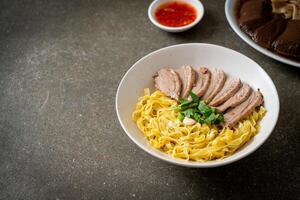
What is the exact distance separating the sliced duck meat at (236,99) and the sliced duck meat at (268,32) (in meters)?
0.34

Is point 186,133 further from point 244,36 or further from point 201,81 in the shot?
point 244,36

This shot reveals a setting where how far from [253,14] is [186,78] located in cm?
60

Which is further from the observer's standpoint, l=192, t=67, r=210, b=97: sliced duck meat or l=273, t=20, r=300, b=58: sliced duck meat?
l=273, t=20, r=300, b=58: sliced duck meat

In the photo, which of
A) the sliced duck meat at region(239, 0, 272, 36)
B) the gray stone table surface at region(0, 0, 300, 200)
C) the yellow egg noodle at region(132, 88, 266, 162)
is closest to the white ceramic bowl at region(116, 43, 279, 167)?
the yellow egg noodle at region(132, 88, 266, 162)

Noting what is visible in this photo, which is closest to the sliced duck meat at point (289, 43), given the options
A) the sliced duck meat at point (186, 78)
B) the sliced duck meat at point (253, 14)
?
the sliced duck meat at point (253, 14)

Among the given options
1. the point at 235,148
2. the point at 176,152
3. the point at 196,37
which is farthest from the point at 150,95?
the point at 196,37

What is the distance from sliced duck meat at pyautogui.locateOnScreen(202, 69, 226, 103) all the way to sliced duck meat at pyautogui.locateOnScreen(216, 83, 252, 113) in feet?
0.21

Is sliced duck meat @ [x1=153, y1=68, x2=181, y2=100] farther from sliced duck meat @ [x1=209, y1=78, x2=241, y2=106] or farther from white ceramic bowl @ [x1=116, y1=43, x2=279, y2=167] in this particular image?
sliced duck meat @ [x1=209, y1=78, x2=241, y2=106]

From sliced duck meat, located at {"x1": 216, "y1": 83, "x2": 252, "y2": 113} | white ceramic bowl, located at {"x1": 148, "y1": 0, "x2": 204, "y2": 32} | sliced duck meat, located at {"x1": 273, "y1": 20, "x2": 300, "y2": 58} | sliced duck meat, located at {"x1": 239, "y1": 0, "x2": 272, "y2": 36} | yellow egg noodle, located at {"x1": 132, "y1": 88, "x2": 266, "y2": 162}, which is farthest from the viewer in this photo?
white ceramic bowl, located at {"x1": 148, "y1": 0, "x2": 204, "y2": 32}

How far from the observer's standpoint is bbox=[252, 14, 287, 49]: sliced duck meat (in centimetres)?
165

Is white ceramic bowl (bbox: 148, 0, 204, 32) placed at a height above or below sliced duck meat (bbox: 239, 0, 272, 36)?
below

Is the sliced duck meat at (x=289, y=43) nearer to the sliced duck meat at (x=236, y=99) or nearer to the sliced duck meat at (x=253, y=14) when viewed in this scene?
the sliced duck meat at (x=253, y=14)

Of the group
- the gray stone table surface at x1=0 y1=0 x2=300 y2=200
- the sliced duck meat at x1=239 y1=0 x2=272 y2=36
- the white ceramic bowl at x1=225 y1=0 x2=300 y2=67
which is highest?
the sliced duck meat at x1=239 y1=0 x2=272 y2=36

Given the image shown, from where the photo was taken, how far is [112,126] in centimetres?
155
